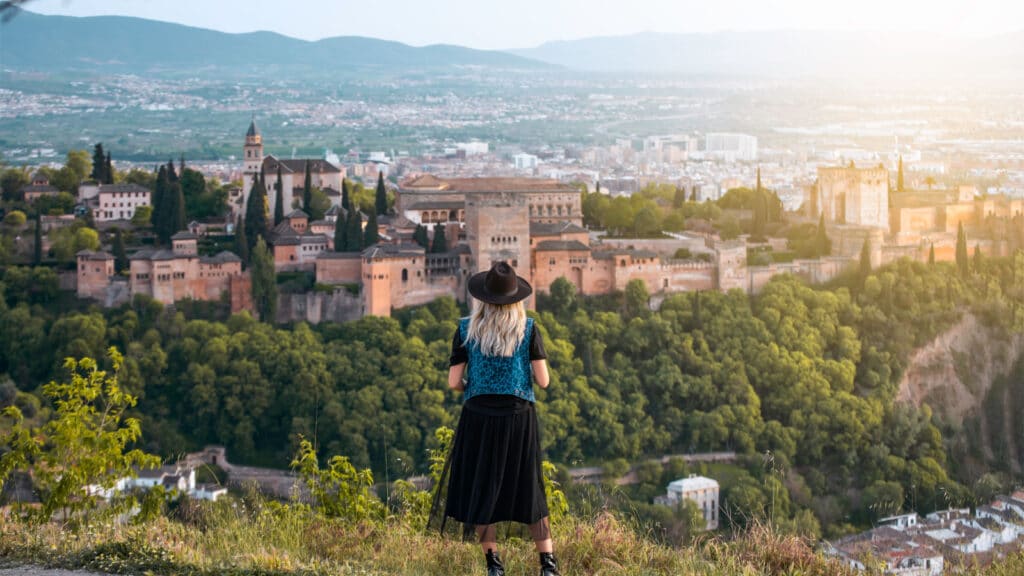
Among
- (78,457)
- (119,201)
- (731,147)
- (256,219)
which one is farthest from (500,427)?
(731,147)

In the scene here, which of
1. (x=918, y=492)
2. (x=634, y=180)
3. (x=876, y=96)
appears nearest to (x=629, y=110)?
(x=876, y=96)

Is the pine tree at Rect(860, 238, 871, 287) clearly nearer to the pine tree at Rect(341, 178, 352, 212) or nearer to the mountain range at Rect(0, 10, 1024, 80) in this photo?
the pine tree at Rect(341, 178, 352, 212)

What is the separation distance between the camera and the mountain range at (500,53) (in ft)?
129

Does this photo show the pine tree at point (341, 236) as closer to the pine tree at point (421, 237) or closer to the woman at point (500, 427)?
the pine tree at point (421, 237)

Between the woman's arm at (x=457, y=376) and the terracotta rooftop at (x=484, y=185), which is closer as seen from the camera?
the woman's arm at (x=457, y=376)

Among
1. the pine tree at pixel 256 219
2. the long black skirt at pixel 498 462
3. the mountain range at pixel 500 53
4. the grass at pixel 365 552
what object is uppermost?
the mountain range at pixel 500 53

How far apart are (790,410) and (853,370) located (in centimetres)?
153

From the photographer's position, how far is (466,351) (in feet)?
14.4

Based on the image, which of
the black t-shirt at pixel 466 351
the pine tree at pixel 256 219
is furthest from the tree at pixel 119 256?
the black t-shirt at pixel 466 351

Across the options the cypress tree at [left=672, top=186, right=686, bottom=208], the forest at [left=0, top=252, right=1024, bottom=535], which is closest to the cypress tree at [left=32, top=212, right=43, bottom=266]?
the forest at [left=0, top=252, right=1024, bottom=535]

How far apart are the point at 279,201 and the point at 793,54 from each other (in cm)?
2727

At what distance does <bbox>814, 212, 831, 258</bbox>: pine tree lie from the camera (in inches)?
951

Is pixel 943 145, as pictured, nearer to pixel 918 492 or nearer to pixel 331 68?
pixel 918 492

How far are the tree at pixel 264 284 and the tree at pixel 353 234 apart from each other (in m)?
1.29
